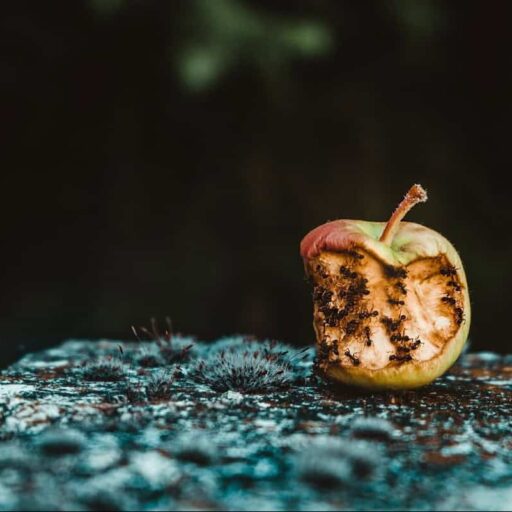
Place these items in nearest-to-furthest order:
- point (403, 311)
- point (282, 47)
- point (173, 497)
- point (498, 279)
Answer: point (173, 497) < point (403, 311) < point (282, 47) < point (498, 279)

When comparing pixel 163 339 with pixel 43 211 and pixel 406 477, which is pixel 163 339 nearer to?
pixel 406 477

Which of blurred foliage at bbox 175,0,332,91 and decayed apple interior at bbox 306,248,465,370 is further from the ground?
blurred foliage at bbox 175,0,332,91

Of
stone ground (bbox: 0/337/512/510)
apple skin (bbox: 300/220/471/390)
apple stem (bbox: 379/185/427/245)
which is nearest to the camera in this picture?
stone ground (bbox: 0/337/512/510)

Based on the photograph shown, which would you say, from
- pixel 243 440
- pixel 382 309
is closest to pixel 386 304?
pixel 382 309

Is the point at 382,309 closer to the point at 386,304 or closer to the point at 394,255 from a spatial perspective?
the point at 386,304

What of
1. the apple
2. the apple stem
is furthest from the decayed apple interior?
the apple stem

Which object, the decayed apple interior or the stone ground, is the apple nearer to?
the decayed apple interior

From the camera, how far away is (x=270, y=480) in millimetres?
2152

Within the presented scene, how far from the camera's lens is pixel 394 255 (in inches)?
121

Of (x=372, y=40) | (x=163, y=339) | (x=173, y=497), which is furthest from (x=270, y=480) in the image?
(x=372, y=40)

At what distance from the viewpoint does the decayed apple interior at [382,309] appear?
3.01m

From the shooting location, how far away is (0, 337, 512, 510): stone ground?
2.05 meters

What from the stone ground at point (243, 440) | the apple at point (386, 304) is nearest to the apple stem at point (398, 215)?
the apple at point (386, 304)

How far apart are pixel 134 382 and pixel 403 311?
1111mm
